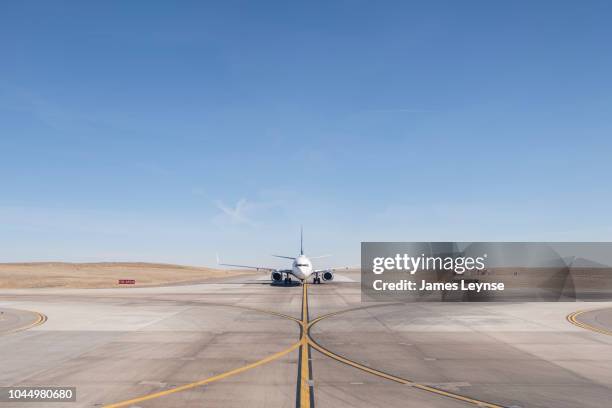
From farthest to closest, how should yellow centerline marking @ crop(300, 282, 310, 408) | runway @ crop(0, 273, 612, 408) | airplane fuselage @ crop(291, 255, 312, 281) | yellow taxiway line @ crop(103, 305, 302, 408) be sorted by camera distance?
1. airplane fuselage @ crop(291, 255, 312, 281)
2. runway @ crop(0, 273, 612, 408)
3. yellow centerline marking @ crop(300, 282, 310, 408)
4. yellow taxiway line @ crop(103, 305, 302, 408)

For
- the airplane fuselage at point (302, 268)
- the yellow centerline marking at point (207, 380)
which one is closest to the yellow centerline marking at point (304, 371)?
the yellow centerline marking at point (207, 380)

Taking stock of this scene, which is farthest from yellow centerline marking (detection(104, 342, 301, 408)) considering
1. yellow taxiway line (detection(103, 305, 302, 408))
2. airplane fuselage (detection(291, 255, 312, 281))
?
airplane fuselage (detection(291, 255, 312, 281))

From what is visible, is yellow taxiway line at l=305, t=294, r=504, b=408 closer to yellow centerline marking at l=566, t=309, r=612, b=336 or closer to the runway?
the runway

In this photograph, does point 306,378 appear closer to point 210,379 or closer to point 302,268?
point 210,379

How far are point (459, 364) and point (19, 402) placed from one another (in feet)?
47.9

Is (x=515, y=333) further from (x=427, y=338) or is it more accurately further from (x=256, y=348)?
(x=256, y=348)

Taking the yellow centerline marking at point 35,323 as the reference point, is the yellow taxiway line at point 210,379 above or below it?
above

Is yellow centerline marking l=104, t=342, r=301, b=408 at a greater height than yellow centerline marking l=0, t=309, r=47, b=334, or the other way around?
yellow centerline marking l=104, t=342, r=301, b=408

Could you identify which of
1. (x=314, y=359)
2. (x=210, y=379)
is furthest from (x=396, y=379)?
(x=210, y=379)

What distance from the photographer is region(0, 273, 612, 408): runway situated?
12.5m

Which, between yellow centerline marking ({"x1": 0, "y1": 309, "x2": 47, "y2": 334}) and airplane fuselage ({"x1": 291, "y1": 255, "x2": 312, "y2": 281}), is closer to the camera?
yellow centerline marking ({"x1": 0, "y1": 309, "x2": 47, "y2": 334})

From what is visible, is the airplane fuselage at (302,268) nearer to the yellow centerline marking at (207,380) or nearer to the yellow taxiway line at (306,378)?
the yellow taxiway line at (306,378)

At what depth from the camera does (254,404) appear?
11.7 metres

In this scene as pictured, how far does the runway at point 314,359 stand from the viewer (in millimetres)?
12469
